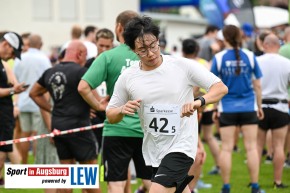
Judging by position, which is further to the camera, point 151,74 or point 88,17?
point 88,17

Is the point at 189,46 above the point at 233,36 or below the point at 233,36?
below

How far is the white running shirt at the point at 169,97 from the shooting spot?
7.03 m

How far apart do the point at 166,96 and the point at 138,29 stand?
0.63 m

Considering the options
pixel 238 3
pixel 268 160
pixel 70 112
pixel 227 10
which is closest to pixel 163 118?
pixel 70 112

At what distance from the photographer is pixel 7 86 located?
10.3 metres

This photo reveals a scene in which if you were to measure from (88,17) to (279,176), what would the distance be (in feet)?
96.0

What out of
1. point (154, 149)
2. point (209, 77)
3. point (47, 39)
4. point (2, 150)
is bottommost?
point (47, 39)

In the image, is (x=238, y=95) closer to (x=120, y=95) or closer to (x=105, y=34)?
(x=105, y=34)

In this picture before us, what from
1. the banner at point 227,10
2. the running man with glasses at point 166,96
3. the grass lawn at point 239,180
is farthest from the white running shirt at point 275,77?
the banner at point 227,10

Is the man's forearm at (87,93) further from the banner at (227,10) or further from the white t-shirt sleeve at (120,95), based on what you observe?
the banner at (227,10)

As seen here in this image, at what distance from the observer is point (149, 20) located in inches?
280

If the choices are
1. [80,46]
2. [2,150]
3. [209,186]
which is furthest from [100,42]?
[209,186]

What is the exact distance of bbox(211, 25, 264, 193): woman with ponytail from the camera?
35.3 feet

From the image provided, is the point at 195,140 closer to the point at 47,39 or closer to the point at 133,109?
the point at 133,109
